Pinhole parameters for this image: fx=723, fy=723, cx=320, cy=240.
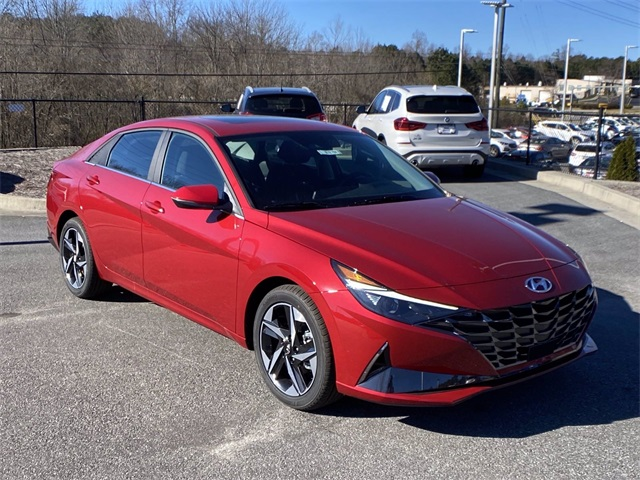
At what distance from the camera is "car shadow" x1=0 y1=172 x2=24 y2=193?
12.1 m

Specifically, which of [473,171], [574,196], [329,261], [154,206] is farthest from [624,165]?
[329,261]

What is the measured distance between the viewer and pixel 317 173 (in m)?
5.03

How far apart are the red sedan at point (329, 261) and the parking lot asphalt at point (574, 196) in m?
5.66

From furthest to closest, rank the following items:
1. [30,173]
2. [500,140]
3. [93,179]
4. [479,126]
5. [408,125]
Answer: [500,140], [479,126], [408,125], [30,173], [93,179]

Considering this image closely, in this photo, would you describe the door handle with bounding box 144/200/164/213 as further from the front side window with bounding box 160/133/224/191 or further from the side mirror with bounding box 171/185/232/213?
the side mirror with bounding box 171/185/232/213

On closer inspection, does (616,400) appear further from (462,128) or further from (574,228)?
(462,128)

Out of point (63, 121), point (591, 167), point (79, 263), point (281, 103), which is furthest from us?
point (63, 121)

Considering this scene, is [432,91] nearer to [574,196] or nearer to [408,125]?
[408,125]

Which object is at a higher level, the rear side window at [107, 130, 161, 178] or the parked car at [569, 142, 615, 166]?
the rear side window at [107, 130, 161, 178]

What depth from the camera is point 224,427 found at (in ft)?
12.8

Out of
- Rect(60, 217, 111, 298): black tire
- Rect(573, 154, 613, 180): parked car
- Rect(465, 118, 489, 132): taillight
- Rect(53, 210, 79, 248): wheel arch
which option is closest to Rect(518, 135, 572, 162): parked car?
Rect(573, 154, 613, 180): parked car

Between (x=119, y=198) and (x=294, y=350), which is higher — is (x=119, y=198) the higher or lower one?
the higher one

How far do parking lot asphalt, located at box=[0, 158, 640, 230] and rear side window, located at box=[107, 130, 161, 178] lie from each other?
Answer: 18.7 feet

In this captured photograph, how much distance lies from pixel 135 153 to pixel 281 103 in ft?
28.8
